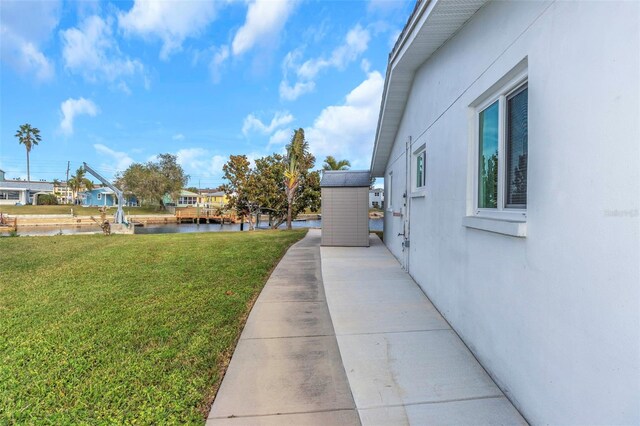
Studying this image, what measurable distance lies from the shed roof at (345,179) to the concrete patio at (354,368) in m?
5.68

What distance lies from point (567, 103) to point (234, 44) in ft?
47.2

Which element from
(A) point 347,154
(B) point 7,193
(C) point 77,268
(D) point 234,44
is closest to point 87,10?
(D) point 234,44

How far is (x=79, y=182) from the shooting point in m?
64.1

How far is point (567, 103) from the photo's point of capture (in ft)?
5.93

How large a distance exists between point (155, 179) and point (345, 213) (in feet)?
149

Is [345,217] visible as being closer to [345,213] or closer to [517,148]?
[345,213]

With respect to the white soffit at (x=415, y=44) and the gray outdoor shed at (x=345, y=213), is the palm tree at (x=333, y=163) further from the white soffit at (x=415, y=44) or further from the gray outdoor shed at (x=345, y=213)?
the white soffit at (x=415, y=44)

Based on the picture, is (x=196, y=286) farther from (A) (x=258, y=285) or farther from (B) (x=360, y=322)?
(B) (x=360, y=322)

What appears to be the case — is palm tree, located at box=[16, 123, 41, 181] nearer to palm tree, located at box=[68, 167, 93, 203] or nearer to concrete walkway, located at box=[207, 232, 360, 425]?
palm tree, located at box=[68, 167, 93, 203]

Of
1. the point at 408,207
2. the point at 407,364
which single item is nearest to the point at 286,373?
the point at 407,364

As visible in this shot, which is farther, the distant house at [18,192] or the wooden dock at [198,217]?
the distant house at [18,192]

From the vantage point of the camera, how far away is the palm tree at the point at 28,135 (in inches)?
2509

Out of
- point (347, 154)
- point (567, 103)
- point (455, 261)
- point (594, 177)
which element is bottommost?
point (455, 261)

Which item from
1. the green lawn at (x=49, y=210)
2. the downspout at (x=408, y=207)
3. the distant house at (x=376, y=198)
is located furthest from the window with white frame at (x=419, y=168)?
the green lawn at (x=49, y=210)
